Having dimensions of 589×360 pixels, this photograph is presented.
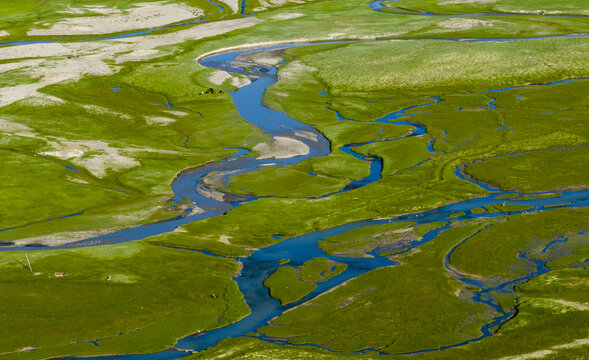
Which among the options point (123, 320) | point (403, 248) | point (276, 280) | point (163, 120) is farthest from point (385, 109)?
point (123, 320)

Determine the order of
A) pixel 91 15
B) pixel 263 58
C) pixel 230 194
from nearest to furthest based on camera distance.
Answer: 1. pixel 230 194
2. pixel 263 58
3. pixel 91 15

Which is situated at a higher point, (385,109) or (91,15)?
(91,15)

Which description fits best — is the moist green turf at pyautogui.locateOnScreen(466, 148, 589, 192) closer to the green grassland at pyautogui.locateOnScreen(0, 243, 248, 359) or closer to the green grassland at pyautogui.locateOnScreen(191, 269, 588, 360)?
the green grassland at pyautogui.locateOnScreen(191, 269, 588, 360)

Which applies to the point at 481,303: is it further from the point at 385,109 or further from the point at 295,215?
the point at 385,109

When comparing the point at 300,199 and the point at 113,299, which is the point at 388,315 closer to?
the point at 113,299

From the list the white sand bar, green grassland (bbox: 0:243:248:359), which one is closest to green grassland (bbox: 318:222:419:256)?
green grassland (bbox: 0:243:248:359)

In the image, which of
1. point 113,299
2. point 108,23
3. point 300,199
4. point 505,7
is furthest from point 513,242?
point 108,23
